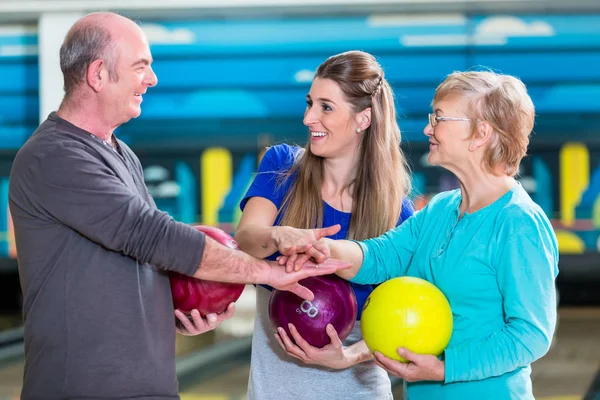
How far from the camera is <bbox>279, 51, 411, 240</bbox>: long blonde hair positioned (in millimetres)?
1990

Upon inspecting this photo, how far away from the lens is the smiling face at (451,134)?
1.69m

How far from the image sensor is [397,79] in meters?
6.46

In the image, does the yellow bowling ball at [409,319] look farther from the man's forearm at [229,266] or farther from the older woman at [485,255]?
the man's forearm at [229,266]

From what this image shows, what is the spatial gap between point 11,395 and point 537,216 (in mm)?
3427

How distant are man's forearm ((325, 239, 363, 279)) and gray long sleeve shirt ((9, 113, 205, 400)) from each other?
0.38 metres

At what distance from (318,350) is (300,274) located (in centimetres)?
19

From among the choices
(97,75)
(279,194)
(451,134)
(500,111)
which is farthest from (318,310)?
(97,75)

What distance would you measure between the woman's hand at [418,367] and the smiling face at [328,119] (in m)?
0.59

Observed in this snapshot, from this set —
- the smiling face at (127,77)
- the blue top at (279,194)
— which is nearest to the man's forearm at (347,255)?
the blue top at (279,194)

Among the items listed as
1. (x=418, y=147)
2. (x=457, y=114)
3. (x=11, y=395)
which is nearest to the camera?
(x=457, y=114)

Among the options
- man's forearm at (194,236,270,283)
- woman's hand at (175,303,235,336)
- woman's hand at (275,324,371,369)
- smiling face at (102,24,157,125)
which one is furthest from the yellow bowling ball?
smiling face at (102,24,157,125)

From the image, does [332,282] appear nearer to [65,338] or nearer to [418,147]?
[65,338]

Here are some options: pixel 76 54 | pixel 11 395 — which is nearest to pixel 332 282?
pixel 76 54

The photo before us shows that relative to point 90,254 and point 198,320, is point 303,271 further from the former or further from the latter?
point 90,254
